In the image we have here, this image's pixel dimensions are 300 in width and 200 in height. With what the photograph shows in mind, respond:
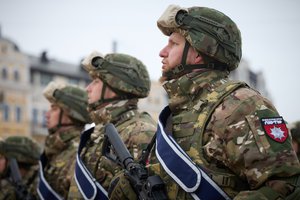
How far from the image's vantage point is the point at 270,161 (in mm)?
2596

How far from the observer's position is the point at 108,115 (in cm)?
506

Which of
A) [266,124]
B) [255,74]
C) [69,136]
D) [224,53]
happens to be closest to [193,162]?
[266,124]

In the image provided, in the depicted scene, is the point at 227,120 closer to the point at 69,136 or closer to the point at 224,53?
the point at 224,53

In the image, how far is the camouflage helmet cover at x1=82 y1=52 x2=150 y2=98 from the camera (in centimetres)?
521

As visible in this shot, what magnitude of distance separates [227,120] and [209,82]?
469 millimetres

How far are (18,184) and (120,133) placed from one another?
3.39 meters

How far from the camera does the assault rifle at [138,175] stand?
3053 mm

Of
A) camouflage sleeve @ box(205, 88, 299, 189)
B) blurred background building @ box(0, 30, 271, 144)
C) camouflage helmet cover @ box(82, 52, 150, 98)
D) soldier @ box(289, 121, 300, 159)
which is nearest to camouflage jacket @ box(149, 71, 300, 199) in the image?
camouflage sleeve @ box(205, 88, 299, 189)

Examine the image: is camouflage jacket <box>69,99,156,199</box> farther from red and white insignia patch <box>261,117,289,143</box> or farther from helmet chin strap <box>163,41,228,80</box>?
red and white insignia patch <box>261,117,289,143</box>

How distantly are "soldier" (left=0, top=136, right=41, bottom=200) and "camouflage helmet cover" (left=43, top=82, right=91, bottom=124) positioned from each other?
1555mm

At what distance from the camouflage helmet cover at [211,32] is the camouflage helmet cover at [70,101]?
3.57m

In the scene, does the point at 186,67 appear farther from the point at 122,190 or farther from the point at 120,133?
the point at 120,133

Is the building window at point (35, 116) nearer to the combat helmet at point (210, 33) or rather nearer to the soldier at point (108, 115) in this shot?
the soldier at point (108, 115)

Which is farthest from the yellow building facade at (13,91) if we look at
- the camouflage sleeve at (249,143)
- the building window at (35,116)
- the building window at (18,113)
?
the camouflage sleeve at (249,143)
